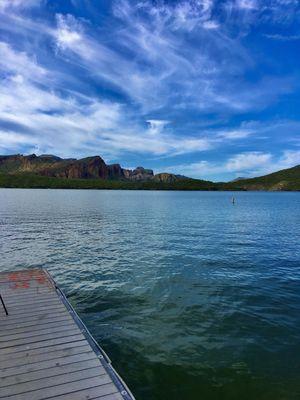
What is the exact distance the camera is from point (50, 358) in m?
8.28

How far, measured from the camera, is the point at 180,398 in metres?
9.21

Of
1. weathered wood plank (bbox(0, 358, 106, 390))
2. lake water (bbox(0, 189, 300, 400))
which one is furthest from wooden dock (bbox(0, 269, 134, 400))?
lake water (bbox(0, 189, 300, 400))

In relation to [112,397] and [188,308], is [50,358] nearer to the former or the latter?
[112,397]

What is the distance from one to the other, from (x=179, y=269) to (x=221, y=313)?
26.6ft

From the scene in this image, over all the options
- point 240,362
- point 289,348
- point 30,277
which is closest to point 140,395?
point 240,362

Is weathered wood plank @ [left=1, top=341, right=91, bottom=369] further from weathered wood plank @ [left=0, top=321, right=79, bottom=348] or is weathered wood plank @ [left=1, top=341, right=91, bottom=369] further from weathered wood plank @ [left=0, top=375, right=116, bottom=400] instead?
weathered wood plank @ [left=0, top=375, right=116, bottom=400]

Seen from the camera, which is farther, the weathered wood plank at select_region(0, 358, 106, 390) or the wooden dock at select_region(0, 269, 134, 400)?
the weathered wood plank at select_region(0, 358, 106, 390)

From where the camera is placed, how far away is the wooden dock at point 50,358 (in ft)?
22.4

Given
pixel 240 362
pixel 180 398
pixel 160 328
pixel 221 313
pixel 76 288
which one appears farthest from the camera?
pixel 76 288

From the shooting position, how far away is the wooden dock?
6.82 meters

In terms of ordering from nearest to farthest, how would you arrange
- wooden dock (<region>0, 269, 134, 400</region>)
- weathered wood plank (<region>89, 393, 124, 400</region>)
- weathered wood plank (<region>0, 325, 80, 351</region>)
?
weathered wood plank (<region>89, 393, 124, 400</region>), wooden dock (<region>0, 269, 134, 400</region>), weathered wood plank (<region>0, 325, 80, 351</region>)

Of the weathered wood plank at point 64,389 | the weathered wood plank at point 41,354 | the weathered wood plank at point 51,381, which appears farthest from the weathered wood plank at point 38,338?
the weathered wood plank at point 64,389

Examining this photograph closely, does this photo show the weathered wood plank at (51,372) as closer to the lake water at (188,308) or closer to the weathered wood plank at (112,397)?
the weathered wood plank at (112,397)

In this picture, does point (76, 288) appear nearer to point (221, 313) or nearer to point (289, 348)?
point (221, 313)
